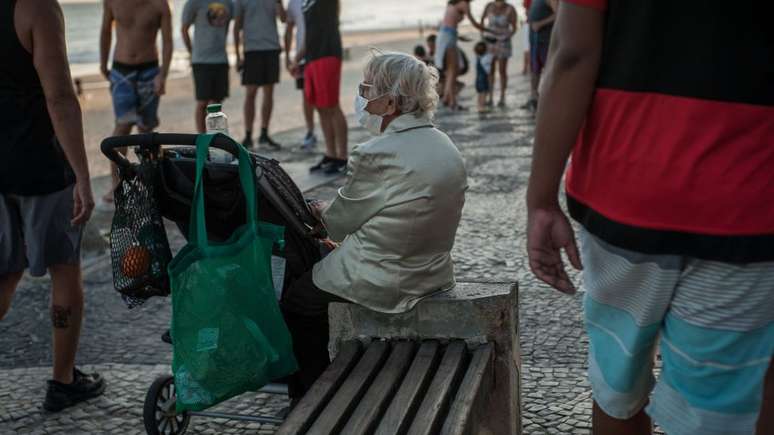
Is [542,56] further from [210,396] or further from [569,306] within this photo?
A: [210,396]

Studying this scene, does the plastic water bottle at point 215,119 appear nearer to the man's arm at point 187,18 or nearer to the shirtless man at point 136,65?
the shirtless man at point 136,65

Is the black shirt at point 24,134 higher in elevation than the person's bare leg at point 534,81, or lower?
higher

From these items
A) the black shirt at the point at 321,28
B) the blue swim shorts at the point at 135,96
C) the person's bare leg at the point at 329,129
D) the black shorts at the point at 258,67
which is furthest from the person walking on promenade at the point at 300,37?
the blue swim shorts at the point at 135,96

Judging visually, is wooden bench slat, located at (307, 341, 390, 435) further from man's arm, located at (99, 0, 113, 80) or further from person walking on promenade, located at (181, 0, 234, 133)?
person walking on promenade, located at (181, 0, 234, 133)

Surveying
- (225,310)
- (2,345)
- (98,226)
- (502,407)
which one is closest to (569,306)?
(502,407)

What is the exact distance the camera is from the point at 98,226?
719 centimetres

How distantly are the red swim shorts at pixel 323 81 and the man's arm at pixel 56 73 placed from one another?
511 cm

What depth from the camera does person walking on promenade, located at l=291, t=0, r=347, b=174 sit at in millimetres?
8891

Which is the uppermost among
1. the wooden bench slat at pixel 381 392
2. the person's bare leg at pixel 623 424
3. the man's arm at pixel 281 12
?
the person's bare leg at pixel 623 424

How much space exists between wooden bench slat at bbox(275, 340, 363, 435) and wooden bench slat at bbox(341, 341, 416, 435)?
4.2 inches

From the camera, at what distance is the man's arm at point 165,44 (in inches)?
319

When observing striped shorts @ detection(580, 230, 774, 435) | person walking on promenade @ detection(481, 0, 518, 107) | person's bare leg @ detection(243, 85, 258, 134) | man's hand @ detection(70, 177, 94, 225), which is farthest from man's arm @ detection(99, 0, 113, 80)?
person walking on promenade @ detection(481, 0, 518, 107)

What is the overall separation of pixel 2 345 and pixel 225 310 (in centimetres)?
230

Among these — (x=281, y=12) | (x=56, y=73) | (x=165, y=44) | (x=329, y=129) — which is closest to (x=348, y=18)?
(x=281, y=12)
